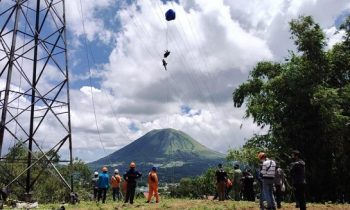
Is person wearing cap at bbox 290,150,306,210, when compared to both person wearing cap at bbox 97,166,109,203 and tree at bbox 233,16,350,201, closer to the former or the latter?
person wearing cap at bbox 97,166,109,203

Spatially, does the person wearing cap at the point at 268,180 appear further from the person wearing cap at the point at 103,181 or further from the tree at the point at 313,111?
the tree at the point at 313,111

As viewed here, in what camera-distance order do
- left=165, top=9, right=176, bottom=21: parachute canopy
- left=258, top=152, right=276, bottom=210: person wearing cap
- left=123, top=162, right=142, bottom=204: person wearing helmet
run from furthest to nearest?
left=165, top=9, right=176, bottom=21: parachute canopy
left=123, top=162, right=142, bottom=204: person wearing helmet
left=258, top=152, right=276, bottom=210: person wearing cap

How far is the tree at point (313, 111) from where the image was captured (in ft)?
106

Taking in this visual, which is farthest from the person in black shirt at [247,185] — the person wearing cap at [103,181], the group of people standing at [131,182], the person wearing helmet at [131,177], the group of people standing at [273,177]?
the group of people standing at [273,177]

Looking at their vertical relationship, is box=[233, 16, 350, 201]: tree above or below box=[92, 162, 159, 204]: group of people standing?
above

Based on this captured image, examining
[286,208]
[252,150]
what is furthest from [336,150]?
[286,208]

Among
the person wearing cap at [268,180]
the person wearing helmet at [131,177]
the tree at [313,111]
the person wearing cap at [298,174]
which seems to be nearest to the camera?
the person wearing cap at [268,180]

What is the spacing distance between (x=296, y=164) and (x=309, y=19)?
23358 millimetres

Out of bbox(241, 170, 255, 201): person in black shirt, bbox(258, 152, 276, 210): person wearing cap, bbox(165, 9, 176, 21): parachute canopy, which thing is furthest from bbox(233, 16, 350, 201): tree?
bbox(258, 152, 276, 210): person wearing cap

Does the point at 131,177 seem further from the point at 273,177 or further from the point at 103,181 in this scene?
the point at 273,177

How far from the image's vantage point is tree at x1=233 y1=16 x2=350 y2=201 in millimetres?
32406

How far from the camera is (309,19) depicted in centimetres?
3616

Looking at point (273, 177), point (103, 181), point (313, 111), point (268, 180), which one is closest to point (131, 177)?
point (103, 181)

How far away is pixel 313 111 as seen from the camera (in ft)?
111
